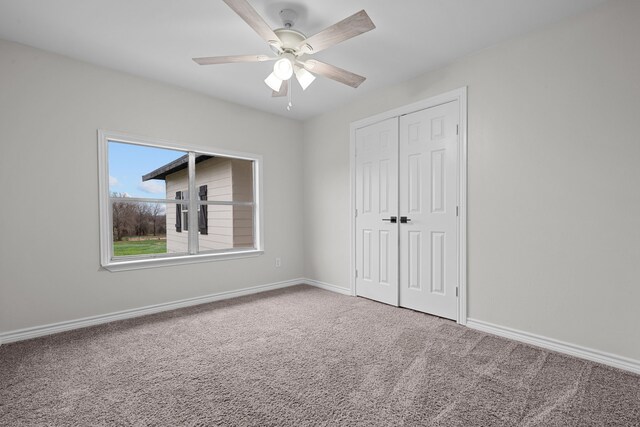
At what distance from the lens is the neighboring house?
4.21 metres

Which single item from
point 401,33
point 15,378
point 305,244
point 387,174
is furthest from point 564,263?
point 15,378

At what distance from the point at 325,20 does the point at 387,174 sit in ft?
5.91

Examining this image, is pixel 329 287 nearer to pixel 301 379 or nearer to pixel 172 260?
pixel 172 260

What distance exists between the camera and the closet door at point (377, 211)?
3527mm

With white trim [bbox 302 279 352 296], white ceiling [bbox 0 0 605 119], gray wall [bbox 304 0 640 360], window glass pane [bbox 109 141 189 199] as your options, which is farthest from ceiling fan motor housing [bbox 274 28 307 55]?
white trim [bbox 302 279 352 296]

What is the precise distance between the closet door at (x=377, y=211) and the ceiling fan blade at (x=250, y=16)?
6.22 ft

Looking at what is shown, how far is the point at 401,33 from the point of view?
2.49 metres

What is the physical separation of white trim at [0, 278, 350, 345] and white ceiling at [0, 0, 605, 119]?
2498 millimetres

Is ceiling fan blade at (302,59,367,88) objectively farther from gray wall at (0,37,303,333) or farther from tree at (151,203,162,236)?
tree at (151,203,162,236)

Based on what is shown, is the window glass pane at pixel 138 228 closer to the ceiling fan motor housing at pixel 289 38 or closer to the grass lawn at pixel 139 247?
the grass lawn at pixel 139 247

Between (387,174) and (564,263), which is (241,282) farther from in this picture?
(564,263)

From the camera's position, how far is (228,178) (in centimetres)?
496

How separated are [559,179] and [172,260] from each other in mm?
3823

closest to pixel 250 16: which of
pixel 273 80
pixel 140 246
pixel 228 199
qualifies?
pixel 273 80
